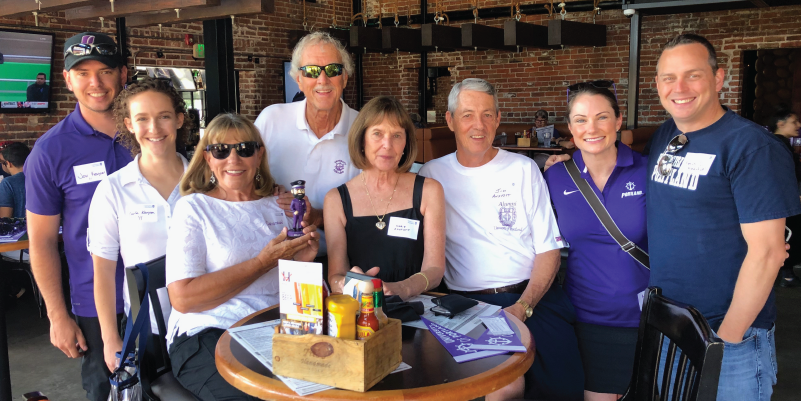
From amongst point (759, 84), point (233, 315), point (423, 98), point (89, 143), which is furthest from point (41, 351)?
point (759, 84)

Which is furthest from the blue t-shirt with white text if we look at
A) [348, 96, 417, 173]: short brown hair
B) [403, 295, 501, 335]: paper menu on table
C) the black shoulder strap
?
[348, 96, 417, 173]: short brown hair

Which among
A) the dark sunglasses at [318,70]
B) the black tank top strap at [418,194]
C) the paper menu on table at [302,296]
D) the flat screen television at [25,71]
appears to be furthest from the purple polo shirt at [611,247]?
the flat screen television at [25,71]

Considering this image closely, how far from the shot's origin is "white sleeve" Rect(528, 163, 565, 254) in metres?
2.39

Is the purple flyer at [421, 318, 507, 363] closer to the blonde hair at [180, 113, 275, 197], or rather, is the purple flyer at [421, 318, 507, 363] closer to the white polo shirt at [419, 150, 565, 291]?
the white polo shirt at [419, 150, 565, 291]

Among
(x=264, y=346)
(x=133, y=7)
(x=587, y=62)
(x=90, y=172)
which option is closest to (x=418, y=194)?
(x=264, y=346)

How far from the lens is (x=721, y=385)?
6.09 ft

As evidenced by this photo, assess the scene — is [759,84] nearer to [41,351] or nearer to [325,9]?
[325,9]

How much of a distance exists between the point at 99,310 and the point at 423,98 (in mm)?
9323

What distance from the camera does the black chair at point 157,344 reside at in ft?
6.72

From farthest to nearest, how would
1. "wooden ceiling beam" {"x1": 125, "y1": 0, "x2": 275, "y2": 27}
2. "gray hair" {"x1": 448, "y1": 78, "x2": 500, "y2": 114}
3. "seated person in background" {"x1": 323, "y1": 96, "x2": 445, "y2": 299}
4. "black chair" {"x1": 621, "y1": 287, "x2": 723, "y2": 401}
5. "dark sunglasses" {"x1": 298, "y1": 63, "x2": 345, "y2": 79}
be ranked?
"wooden ceiling beam" {"x1": 125, "y1": 0, "x2": 275, "y2": 27}, "dark sunglasses" {"x1": 298, "y1": 63, "x2": 345, "y2": 79}, "gray hair" {"x1": 448, "y1": 78, "x2": 500, "y2": 114}, "seated person in background" {"x1": 323, "y1": 96, "x2": 445, "y2": 299}, "black chair" {"x1": 621, "y1": 287, "x2": 723, "y2": 401}

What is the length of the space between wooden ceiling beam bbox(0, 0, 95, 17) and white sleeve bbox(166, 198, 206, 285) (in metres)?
2.19

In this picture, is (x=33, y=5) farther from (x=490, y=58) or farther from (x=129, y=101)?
(x=490, y=58)

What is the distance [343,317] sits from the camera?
1439mm

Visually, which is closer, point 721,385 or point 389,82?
point 721,385
